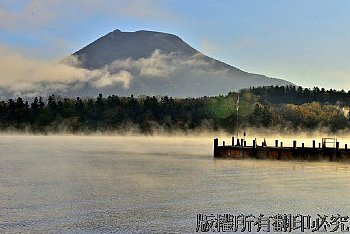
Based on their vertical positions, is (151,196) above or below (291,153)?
below

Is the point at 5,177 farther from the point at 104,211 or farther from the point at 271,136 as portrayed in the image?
the point at 271,136

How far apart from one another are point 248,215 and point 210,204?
411cm

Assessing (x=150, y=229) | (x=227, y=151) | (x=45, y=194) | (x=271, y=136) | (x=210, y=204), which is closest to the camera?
(x=150, y=229)

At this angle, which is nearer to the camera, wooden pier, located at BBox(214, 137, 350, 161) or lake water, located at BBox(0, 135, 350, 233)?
lake water, located at BBox(0, 135, 350, 233)

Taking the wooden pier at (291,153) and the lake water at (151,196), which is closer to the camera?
the lake water at (151,196)

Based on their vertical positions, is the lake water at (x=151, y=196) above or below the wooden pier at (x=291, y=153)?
below

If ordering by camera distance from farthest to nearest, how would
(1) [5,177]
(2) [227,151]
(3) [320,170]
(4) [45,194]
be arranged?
(2) [227,151] < (3) [320,170] < (1) [5,177] < (4) [45,194]

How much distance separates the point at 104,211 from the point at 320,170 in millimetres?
35473

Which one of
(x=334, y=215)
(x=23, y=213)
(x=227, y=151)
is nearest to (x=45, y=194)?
(x=23, y=213)

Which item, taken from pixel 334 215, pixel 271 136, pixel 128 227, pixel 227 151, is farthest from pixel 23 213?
pixel 271 136

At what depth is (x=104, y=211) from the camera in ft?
111

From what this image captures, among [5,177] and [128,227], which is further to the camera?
[5,177]

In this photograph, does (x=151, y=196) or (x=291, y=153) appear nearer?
(x=151, y=196)

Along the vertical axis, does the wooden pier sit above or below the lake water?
above
